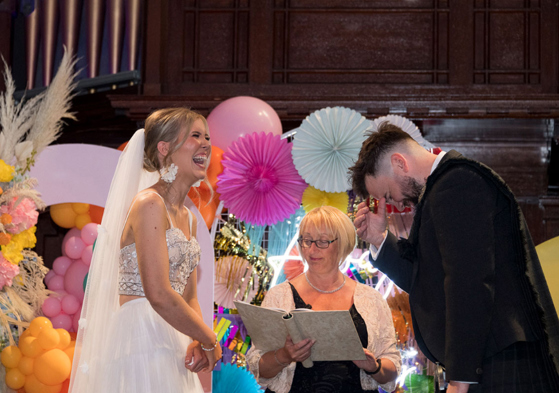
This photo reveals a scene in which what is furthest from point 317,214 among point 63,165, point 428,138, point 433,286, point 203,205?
point 428,138

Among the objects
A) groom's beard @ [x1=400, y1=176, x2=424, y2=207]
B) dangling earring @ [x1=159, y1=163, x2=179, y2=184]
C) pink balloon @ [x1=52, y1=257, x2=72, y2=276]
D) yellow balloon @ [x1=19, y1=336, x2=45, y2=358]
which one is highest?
dangling earring @ [x1=159, y1=163, x2=179, y2=184]

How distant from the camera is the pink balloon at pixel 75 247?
4.19 m

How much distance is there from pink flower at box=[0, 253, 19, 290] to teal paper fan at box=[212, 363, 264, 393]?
3.76 feet

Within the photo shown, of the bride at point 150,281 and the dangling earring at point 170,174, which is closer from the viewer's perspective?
the bride at point 150,281

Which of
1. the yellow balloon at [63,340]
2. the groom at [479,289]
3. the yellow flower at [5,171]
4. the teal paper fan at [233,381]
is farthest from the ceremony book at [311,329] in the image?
the yellow flower at [5,171]

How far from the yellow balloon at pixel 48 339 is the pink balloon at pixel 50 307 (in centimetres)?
59

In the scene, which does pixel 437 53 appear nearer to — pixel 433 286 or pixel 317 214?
pixel 317 214

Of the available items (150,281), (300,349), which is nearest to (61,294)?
(300,349)

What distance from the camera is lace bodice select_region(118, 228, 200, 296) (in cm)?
219

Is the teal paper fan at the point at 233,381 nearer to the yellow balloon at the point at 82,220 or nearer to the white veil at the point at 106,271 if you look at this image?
the white veil at the point at 106,271

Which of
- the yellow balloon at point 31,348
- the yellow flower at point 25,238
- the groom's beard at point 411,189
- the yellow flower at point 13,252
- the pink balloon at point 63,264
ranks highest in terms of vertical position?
the groom's beard at point 411,189

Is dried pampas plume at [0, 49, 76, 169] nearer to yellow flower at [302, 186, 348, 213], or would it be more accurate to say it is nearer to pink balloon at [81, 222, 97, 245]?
pink balloon at [81, 222, 97, 245]

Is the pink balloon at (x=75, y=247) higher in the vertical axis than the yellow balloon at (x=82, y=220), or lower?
lower

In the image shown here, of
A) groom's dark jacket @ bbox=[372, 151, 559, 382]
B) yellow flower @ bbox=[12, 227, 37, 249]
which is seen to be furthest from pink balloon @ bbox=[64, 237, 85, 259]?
groom's dark jacket @ bbox=[372, 151, 559, 382]
